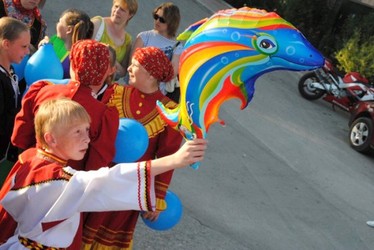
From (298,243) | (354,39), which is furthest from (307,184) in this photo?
(354,39)

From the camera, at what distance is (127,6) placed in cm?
498

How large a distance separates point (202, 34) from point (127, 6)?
8.31 ft

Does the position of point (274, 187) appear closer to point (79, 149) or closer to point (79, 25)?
point (79, 25)

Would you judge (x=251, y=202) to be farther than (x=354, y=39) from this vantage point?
No

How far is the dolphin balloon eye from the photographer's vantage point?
97.8 inches

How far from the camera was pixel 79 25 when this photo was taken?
13.5 feet

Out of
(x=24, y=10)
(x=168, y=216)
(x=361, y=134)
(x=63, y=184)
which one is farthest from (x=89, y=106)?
(x=361, y=134)

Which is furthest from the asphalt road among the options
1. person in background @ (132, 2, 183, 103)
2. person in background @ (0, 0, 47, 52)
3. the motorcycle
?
person in background @ (0, 0, 47, 52)

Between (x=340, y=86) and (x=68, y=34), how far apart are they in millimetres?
7013

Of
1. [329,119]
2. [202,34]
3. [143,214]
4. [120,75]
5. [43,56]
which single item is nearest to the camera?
[202,34]

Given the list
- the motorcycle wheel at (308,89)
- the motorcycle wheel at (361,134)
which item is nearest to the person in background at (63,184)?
the motorcycle wheel at (361,134)

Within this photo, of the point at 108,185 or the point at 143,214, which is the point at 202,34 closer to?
the point at 108,185

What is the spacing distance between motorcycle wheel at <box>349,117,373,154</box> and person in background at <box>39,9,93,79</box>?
581 centimetres

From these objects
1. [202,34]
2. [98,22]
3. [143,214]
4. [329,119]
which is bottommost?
[329,119]
